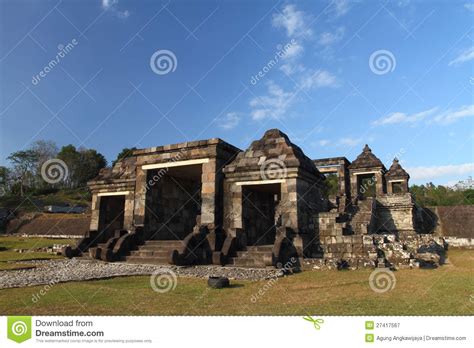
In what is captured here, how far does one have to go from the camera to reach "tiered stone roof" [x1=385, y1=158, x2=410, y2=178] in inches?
996

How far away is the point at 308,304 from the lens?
5.41m

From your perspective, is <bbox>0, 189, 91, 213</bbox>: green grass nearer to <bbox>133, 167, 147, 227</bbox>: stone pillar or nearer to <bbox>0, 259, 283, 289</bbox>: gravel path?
<bbox>133, 167, 147, 227</bbox>: stone pillar

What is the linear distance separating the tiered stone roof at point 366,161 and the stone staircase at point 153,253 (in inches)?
678

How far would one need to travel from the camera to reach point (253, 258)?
1043cm

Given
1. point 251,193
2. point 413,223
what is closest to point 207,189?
point 251,193

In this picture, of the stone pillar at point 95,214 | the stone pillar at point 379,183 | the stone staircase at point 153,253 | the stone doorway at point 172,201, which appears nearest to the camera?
the stone staircase at point 153,253

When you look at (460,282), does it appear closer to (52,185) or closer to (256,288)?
(256,288)

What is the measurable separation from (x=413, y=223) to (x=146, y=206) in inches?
668

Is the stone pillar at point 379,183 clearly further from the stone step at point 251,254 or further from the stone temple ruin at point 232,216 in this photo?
the stone step at point 251,254

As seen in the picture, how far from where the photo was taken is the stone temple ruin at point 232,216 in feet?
34.3

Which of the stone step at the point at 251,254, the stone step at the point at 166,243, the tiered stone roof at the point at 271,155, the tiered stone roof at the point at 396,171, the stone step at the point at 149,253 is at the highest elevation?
the tiered stone roof at the point at 396,171

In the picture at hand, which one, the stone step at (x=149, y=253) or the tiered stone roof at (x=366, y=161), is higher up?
the tiered stone roof at (x=366, y=161)

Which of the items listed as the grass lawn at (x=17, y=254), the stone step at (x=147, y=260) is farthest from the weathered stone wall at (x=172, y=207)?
the grass lawn at (x=17, y=254)

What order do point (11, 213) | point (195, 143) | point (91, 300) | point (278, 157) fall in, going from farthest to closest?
point (11, 213), point (195, 143), point (278, 157), point (91, 300)
